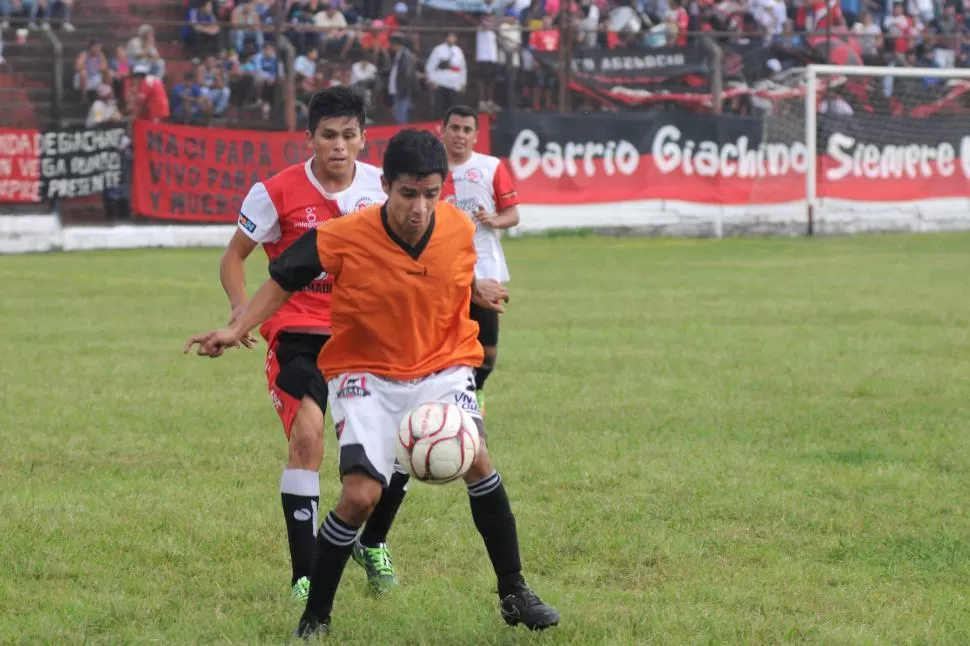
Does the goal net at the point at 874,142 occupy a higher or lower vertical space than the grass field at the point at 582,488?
higher

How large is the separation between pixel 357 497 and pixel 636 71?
922 inches

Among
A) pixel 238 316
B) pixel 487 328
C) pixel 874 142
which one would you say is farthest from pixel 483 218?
pixel 874 142

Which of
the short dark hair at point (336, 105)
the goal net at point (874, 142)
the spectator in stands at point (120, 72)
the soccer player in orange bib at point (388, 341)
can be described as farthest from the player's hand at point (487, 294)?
the goal net at point (874, 142)

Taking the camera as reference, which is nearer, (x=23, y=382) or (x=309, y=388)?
(x=309, y=388)

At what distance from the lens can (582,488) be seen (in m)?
8.01

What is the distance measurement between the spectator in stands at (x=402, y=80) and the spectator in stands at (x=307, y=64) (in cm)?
123

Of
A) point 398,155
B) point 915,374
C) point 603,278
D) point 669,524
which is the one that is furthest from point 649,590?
point 603,278

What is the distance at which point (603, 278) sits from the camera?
20.5m

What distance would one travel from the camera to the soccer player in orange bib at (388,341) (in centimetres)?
533

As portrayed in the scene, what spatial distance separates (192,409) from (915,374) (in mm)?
5289

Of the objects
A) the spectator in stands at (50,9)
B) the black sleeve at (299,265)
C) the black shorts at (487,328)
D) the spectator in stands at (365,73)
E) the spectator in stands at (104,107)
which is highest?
the spectator in stands at (50,9)

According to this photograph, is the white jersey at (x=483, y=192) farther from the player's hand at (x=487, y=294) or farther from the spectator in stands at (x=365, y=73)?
the spectator in stands at (x=365, y=73)

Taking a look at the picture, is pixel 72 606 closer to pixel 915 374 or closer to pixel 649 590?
pixel 649 590

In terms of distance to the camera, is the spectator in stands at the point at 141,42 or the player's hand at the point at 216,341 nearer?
the player's hand at the point at 216,341
